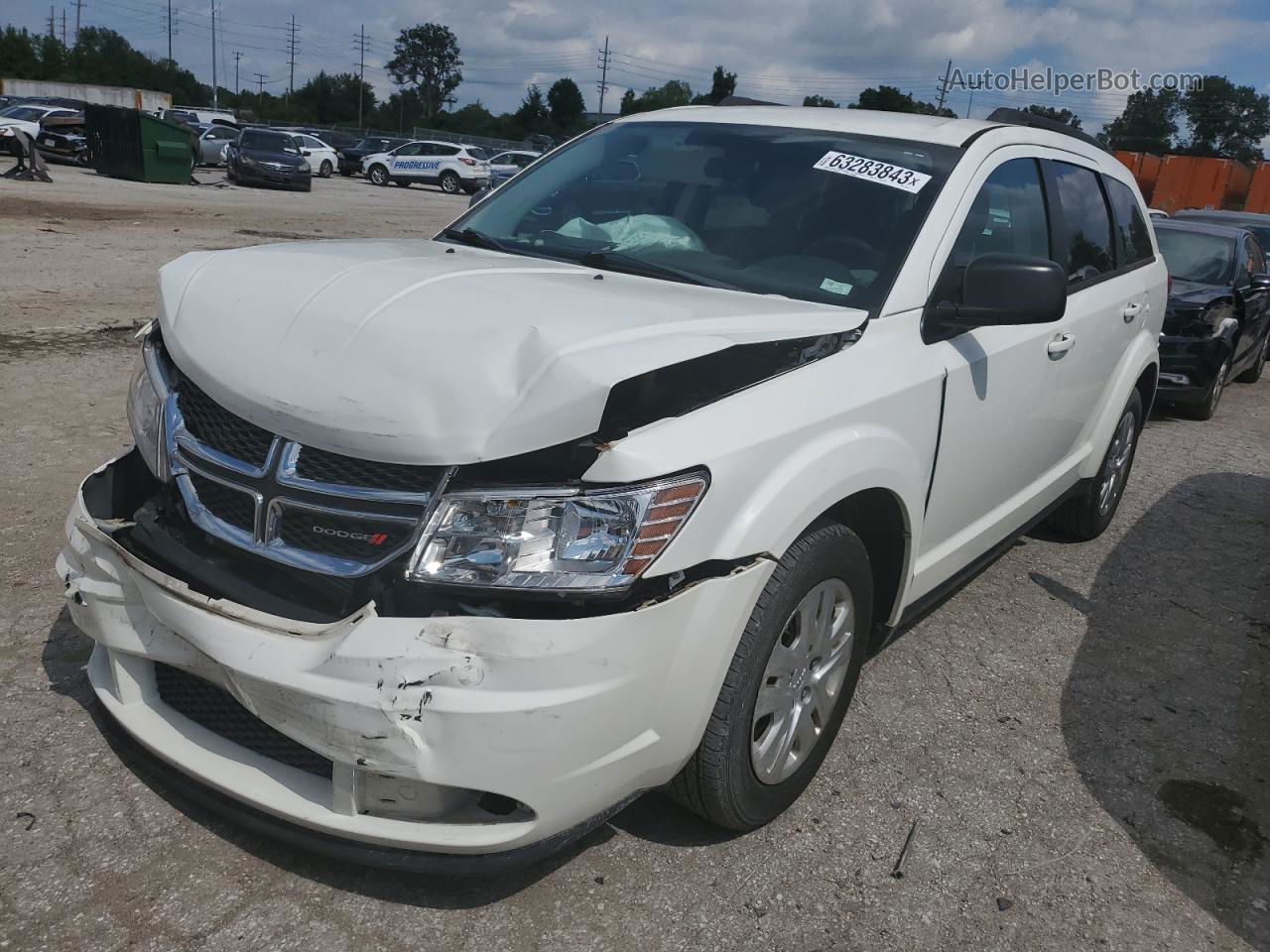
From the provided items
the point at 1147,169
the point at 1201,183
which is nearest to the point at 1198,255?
the point at 1201,183

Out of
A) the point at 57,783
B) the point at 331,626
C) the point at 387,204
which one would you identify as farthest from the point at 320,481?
the point at 387,204

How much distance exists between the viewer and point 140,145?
25.0m

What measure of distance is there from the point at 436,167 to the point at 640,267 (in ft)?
109

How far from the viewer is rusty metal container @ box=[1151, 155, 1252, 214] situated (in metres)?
30.1

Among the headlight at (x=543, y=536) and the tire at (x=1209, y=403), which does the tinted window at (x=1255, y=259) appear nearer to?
the tire at (x=1209, y=403)

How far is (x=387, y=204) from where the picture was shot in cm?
2548

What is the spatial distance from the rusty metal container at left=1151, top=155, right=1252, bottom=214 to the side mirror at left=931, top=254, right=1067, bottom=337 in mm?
30775

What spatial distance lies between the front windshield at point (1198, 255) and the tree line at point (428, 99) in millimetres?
49022

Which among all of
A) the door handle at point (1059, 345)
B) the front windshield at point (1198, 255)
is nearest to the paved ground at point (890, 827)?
the door handle at point (1059, 345)

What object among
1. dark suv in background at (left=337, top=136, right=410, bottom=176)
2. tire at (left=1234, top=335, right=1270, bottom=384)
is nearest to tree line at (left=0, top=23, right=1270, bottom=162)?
dark suv in background at (left=337, top=136, right=410, bottom=176)

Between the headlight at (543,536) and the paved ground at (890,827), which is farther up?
the headlight at (543,536)

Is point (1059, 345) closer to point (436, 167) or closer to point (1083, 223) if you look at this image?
point (1083, 223)

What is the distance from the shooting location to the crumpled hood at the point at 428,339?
212 cm

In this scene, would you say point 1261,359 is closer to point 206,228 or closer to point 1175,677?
point 1175,677
